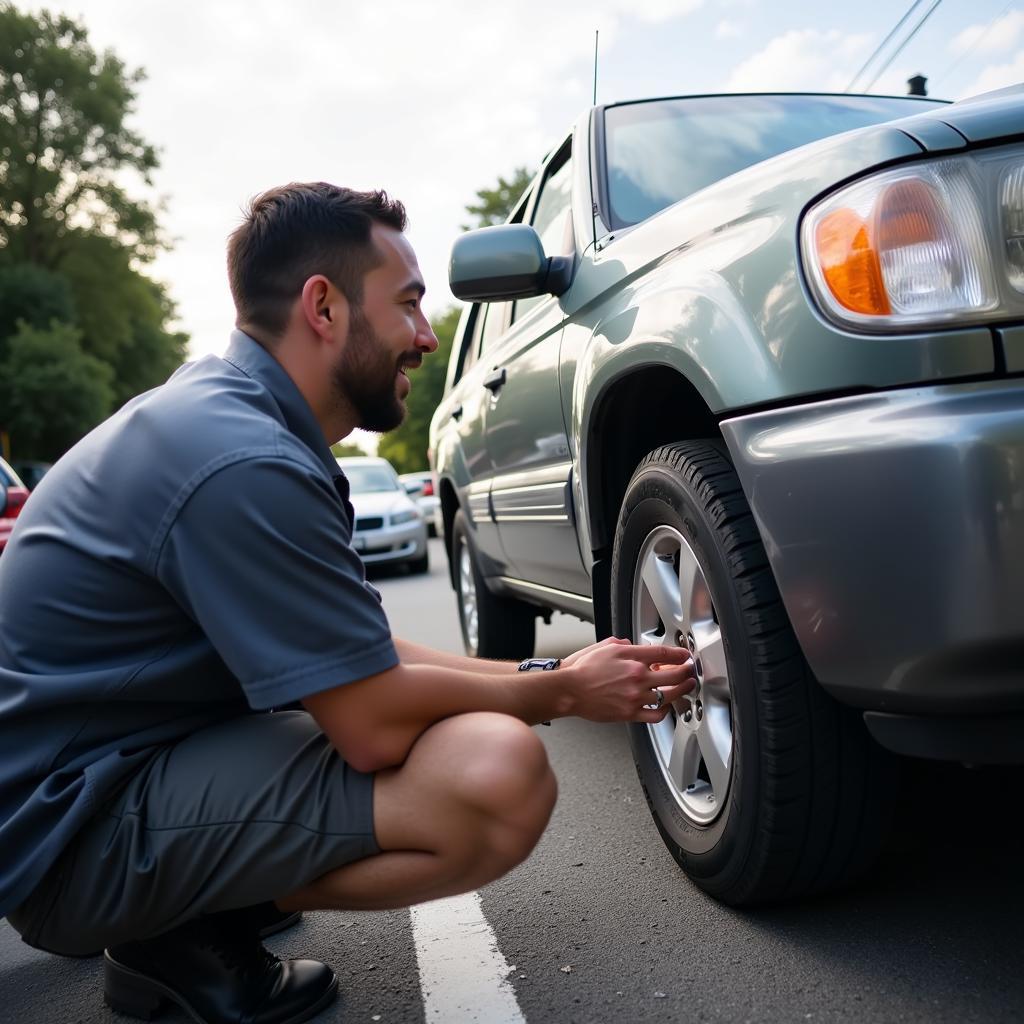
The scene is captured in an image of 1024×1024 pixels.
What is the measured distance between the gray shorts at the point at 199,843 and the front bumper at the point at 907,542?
0.74 meters

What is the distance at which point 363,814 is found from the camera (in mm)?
1687

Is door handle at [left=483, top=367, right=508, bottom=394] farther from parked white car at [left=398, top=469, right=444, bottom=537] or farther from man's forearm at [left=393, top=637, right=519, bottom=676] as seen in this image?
parked white car at [left=398, top=469, right=444, bottom=537]

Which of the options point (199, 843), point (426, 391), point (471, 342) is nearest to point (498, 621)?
point (471, 342)

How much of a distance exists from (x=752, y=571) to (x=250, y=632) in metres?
0.79

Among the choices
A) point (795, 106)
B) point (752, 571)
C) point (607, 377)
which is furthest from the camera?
point (795, 106)

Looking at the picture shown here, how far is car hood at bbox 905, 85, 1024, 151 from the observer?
1.55 meters

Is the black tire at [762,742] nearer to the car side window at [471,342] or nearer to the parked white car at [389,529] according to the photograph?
the car side window at [471,342]

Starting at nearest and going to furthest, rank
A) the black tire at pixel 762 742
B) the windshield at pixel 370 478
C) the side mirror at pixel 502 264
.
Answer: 1. the black tire at pixel 762 742
2. the side mirror at pixel 502 264
3. the windshield at pixel 370 478

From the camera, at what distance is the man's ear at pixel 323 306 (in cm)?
186

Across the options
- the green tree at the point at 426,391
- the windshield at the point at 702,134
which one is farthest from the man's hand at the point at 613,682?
the green tree at the point at 426,391

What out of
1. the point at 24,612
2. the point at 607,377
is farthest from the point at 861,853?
the point at 24,612

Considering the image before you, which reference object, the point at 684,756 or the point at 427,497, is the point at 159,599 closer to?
the point at 684,756

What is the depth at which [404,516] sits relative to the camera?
433 inches

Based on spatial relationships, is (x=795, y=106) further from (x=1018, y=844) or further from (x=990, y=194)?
(x=1018, y=844)
